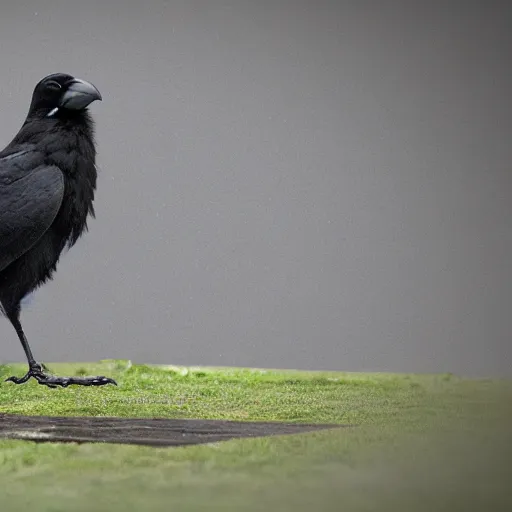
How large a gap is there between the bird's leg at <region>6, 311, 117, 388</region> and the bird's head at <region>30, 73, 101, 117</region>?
0.73 m

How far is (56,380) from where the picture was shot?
2672 mm

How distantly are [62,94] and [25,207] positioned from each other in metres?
0.44

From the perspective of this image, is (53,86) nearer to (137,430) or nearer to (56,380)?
(56,380)

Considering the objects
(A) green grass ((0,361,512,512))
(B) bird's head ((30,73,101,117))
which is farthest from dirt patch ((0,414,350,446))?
(B) bird's head ((30,73,101,117))

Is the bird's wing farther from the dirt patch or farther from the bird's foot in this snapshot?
the dirt patch

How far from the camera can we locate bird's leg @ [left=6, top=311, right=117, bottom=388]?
2615mm

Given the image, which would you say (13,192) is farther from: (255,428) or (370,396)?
(370,396)

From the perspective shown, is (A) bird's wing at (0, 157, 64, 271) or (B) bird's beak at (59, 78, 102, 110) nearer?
(A) bird's wing at (0, 157, 64, 271)

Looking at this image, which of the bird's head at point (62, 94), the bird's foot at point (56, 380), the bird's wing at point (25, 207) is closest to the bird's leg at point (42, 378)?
the bird's foot at point (56, 380)

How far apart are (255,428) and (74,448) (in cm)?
50

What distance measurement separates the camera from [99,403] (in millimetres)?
2557

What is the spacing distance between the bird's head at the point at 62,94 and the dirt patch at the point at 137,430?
41.3 inches

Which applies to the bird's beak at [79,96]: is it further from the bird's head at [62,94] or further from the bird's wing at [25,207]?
the bird's wing at [25,207]

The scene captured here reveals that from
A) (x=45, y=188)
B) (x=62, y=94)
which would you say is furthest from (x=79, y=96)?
(x=45, y=188)
